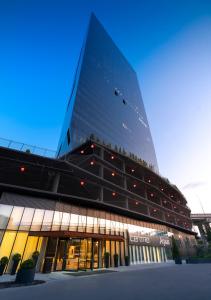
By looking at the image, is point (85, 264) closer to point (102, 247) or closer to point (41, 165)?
point (102, 247)

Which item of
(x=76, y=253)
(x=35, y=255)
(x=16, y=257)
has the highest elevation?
(x=76, y=253)

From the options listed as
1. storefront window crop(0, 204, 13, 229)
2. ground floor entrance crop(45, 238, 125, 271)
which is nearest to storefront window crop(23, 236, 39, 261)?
ground floor entrance crop(45, 238, 125, 271)

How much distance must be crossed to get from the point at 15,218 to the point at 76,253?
341 inches

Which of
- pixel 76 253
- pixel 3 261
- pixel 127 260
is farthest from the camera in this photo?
pixel 127 260

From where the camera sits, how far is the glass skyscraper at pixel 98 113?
47.8 m

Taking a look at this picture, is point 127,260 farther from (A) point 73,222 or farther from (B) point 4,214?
(B) point 4,214

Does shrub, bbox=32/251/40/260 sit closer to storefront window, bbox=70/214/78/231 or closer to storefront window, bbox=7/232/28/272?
storefront window, bbox=7/232/28/272

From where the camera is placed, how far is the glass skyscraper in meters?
47.8

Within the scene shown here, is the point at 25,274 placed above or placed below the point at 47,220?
below

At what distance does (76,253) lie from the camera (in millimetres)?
20953

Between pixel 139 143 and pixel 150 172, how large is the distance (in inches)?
1562

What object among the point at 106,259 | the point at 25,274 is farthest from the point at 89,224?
the point at 25,274

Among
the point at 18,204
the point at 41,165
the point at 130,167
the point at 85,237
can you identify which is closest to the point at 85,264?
the point at 85,237

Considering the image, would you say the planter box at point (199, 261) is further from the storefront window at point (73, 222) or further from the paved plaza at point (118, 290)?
the paved plaza at point (118, 290)
